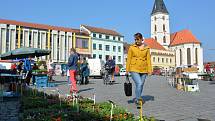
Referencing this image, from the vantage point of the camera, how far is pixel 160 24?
450 feet

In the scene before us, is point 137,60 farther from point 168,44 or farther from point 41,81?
point 168,44

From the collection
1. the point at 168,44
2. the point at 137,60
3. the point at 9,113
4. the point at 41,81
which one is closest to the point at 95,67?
the point at 41,81

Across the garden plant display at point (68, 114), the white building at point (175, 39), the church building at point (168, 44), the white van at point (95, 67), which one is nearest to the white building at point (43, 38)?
the white van at point (95, 67)

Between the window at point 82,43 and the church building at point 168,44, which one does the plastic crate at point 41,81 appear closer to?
the window at point 82,43

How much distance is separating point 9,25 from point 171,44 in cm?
7968

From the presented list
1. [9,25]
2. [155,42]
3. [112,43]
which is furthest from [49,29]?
[155,42]

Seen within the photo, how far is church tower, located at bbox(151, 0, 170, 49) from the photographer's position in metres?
137

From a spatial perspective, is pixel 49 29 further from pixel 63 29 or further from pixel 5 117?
pixel 5 117

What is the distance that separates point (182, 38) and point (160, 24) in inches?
472

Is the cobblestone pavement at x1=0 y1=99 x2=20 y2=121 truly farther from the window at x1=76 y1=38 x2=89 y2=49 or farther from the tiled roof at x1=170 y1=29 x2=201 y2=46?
the tiled roof at x1=170 y1=29 x2=201 y2=46

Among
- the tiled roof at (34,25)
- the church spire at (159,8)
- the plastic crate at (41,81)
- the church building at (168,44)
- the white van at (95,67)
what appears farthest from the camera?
the church spire at (159,8)

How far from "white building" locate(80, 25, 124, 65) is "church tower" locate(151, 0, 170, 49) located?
126ft

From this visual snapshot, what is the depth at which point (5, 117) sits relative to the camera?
707 cm

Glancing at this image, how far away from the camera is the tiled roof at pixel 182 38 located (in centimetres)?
12706
